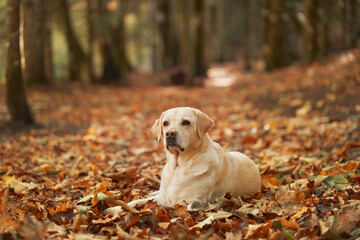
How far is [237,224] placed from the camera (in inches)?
136

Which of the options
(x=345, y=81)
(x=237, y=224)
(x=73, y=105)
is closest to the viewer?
(x=237, y=224)

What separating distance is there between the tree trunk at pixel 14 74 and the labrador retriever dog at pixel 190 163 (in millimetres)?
5093

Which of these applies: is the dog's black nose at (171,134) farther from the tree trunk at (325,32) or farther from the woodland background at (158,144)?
the tree trunk at (325,32)

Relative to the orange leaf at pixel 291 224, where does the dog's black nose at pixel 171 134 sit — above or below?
above

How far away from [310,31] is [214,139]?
30.2 feet

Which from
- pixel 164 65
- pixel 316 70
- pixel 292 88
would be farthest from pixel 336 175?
pixel 164 65

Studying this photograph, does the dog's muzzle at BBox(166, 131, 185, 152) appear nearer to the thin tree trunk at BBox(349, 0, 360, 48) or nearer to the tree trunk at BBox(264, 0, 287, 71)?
the thin tree trunk at BBox(349, 0, 360, 48)

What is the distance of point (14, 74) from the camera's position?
803 cm

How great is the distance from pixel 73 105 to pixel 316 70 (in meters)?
8.83

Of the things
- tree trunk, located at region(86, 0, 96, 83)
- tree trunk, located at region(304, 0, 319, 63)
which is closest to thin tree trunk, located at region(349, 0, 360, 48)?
tree trunk, located at region(304, 0, 319, 63)

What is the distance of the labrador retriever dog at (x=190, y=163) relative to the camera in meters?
4.01

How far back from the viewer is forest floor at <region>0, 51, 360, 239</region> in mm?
3389

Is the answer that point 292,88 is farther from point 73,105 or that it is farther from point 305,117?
point 73,105

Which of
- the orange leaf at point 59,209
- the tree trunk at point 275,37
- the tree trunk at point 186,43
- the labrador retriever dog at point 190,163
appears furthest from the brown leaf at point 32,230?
the tree trunk at point 186,43
